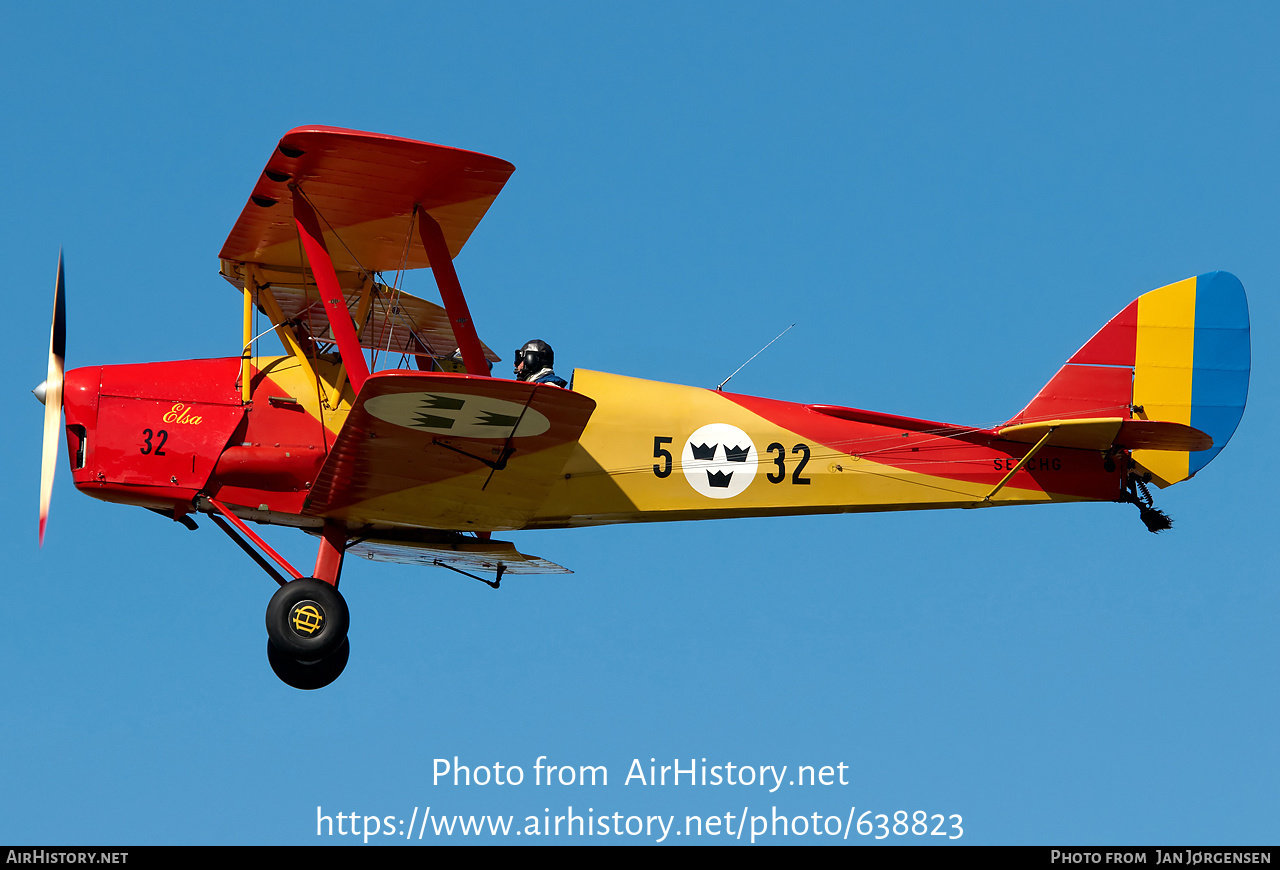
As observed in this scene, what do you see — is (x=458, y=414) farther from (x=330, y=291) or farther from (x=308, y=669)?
(x=308, y=669)

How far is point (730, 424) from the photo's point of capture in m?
11.3

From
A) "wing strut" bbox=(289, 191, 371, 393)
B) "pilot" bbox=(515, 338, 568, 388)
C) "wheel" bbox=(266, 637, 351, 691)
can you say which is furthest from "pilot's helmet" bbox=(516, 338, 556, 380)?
"wheel" bbox=(266, 637, 351, 691)

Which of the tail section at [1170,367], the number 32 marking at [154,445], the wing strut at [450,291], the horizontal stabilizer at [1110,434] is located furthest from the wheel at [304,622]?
the tail section at [1170,367]

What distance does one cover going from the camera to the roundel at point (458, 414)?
9320 millimetres

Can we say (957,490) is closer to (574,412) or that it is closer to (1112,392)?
(1112,392)

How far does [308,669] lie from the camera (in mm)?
10422

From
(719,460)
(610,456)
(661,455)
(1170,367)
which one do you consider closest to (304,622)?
(610,456)

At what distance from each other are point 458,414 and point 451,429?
279 millimetres

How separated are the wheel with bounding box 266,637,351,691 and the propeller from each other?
70.7 inches

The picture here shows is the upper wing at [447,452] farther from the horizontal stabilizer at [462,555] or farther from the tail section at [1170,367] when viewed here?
the tail section at [1170,367]

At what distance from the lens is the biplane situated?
10.2 m

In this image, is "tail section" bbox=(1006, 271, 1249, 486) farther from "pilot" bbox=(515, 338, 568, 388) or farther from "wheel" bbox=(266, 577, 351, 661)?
"wheel" bbox=(266, 577, 351, 661)
